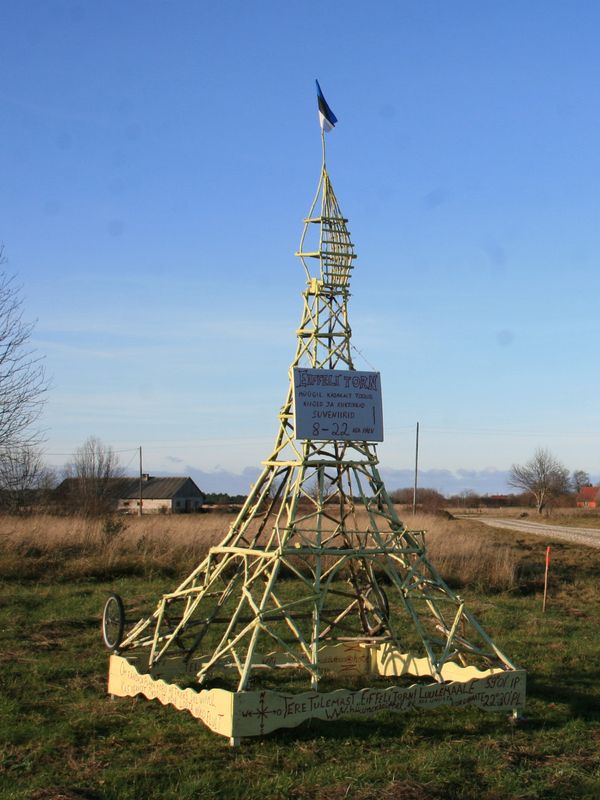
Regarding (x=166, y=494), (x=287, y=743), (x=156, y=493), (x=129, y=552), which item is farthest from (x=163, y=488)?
(x=287, y=743)

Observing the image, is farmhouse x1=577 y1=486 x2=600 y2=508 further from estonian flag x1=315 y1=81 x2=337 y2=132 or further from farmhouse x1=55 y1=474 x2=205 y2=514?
estonian flag x1=315 y1=81 x2=337 y2=132

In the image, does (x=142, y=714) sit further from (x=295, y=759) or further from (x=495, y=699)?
(x=495, y=699)

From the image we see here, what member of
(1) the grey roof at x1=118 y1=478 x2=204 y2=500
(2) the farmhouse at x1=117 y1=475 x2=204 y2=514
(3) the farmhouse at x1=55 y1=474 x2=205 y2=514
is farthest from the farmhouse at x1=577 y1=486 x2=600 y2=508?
(3) the farmhouse at x1=55 y1=474 x2=205 y2=514

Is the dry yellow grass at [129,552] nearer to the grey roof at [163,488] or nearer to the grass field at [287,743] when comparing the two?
the grass field at [287,743]

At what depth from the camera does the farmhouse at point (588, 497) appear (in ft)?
330

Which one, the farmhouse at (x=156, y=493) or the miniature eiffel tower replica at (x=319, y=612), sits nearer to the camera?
the miniature eiffel tower replica at (x=319, y=612)

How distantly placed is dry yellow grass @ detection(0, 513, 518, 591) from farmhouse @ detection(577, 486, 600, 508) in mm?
82379

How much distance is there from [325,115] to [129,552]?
1385 centimetres

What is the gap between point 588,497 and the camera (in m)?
105

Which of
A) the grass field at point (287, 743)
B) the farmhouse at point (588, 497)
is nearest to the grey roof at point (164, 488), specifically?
the farmhouse at point (588, 497)

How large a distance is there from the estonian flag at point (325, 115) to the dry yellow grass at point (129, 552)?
39.1 feet

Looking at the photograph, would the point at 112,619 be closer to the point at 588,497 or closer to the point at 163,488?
the point at 163,488

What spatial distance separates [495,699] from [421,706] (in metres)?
0.88

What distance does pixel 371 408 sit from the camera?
9.70m
